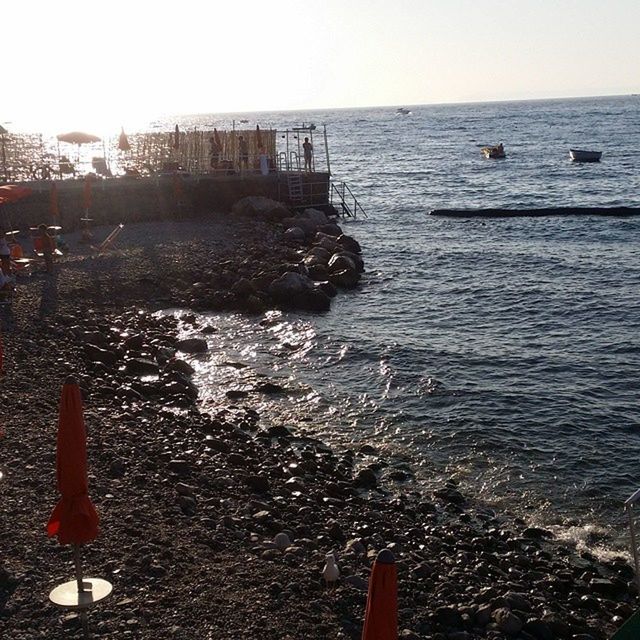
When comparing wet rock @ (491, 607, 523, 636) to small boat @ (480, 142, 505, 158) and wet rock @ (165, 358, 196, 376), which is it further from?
→ small boat @ (480, 142, 505, 158)

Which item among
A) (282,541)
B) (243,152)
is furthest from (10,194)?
(282,541)

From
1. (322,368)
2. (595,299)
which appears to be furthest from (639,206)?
(322,368)

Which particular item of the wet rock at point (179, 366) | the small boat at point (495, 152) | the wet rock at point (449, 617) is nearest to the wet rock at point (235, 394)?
the wet rock at point (179, 366)

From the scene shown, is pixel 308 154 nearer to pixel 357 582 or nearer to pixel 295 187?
pixel 295 187

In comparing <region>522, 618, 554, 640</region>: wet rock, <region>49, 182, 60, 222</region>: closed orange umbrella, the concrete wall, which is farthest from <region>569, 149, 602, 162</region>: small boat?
<region>522, 618, 554, 640</region>: wet rock

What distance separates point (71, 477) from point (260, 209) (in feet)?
97.4

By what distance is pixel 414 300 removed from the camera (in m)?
28.7

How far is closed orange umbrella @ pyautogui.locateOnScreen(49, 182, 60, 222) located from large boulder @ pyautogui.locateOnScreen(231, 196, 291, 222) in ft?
25.4

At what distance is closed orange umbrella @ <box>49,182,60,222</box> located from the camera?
32.4 m

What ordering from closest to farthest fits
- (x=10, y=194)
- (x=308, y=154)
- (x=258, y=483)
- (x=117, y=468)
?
1. (x=117, y=468)
2. (x=258, y=483)
3. (x=10, y=194)
4. (x=308, y=154)

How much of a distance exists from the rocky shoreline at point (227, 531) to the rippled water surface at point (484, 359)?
128 cm

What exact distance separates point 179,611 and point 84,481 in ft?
5.84

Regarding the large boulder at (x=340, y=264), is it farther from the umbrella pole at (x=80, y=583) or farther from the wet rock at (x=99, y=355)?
the umbrella pole at (x=80, y=583)

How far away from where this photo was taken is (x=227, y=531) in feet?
36.3
